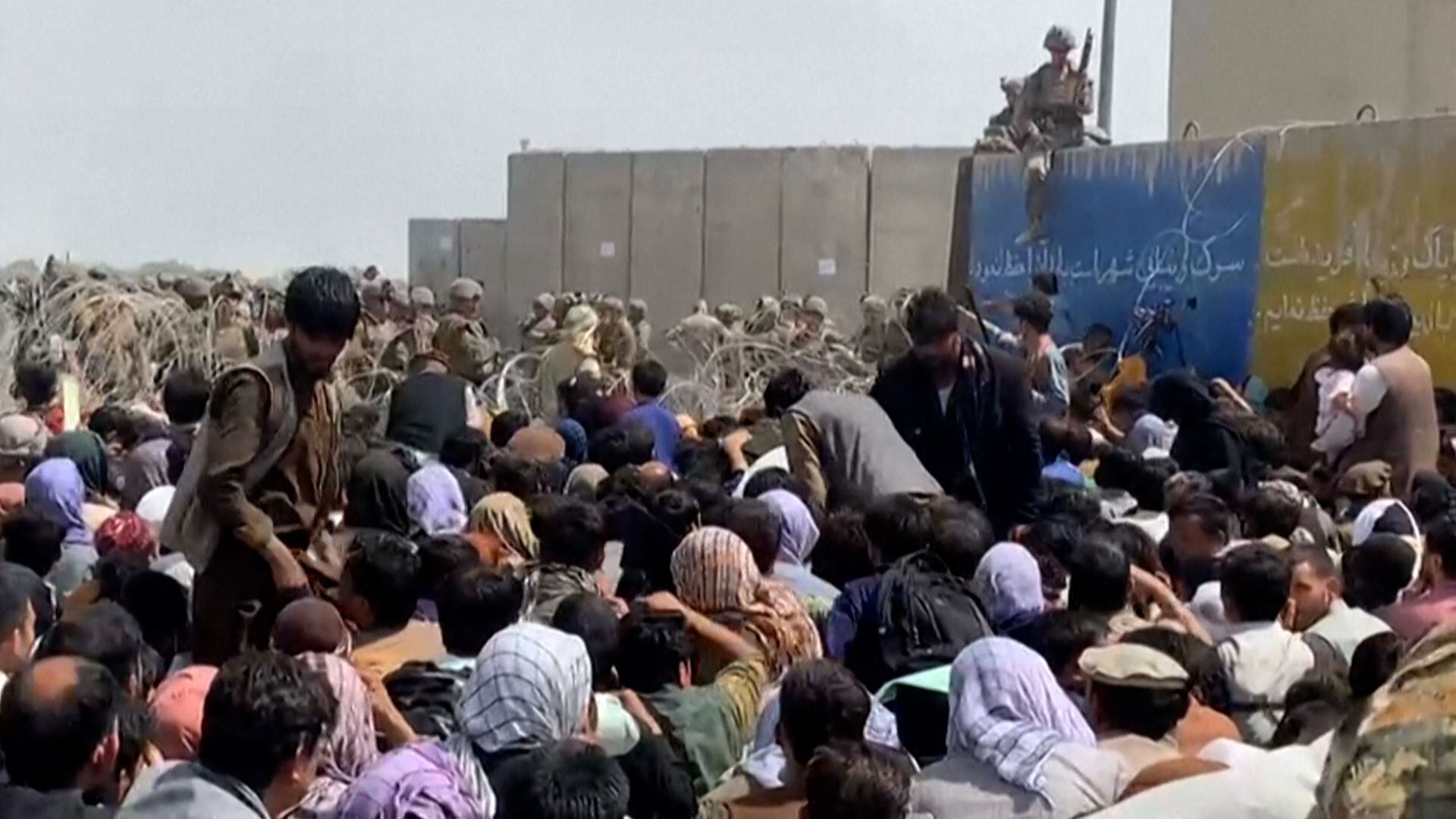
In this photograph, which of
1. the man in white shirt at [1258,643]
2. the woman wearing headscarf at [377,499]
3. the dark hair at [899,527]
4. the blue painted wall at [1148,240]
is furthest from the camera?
the blue painted wall at [1148,240]

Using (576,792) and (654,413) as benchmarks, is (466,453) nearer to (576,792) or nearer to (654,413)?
(654,413)

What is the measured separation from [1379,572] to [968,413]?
4.12 feet

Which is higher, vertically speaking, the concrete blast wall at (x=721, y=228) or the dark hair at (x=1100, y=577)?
the concrete blast wall at (x=721, y=228)

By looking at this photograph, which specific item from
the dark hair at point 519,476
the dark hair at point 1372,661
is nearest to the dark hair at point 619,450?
the dark hair at point 519,476

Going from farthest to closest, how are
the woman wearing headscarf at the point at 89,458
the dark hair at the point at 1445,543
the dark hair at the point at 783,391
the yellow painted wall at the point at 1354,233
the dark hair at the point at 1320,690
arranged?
the yellow painted wall at the point at 1354,233
the dark hair at the point at 783,391
the woman wearing headscarf at the point at 89,458
the dark hair at the point at 1445,543
the dark hair at the point at 1320,690

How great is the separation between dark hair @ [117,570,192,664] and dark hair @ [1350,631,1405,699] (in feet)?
8.89

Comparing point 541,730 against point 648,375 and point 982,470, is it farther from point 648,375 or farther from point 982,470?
point 648,375

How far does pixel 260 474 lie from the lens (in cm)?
492

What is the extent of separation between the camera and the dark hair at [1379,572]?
18.2 ft

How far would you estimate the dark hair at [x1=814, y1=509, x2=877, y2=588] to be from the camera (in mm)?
5918

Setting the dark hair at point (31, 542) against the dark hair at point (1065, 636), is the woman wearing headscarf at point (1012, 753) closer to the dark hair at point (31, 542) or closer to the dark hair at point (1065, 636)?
the dark hair at point (1065, 636)

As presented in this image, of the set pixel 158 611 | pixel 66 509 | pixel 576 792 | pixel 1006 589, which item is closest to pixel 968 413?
pixel 1006 589

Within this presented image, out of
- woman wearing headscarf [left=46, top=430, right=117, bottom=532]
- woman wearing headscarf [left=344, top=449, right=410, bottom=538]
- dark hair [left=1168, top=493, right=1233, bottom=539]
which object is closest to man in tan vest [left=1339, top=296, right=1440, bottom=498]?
dark hair [left=1168, top=493, right=1233, bottom=539]

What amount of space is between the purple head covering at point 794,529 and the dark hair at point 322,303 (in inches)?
59.1
